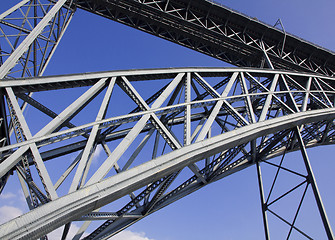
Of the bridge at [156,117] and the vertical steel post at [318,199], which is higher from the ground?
the bridge at [156,117]

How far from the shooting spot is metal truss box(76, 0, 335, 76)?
12969 mm

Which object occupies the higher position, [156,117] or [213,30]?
[213,30]

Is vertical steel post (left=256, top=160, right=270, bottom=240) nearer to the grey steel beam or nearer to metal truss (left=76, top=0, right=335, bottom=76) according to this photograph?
the grey steel beam

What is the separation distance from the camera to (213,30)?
14219 millimetres

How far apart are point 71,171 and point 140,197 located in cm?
211

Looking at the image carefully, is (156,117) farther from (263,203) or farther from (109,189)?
(263,203)

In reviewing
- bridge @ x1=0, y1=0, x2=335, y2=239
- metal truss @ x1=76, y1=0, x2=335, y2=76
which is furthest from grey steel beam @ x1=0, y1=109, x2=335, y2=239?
metal truss @ x1=76, y1=0, x2=335, y2=76

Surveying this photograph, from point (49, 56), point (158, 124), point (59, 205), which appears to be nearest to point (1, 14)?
point (49, 56)

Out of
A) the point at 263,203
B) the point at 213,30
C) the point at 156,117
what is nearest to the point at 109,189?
the point at 156,117

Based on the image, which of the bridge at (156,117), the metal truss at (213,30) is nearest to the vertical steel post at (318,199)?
the bridge at (156,117)

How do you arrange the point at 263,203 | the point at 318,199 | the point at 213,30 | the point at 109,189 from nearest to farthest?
1. the point at 109,189
2. the point at 318,199
3. the point at 263,203
4. the point at 213,30

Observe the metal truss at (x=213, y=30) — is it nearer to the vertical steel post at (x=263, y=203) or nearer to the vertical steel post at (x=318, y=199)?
the vertical steel post at (x=263, y=203)

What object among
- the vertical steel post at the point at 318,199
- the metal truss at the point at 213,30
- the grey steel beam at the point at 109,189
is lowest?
the vertical steel post at the point at 318,199

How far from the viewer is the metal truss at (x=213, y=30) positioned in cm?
1297
